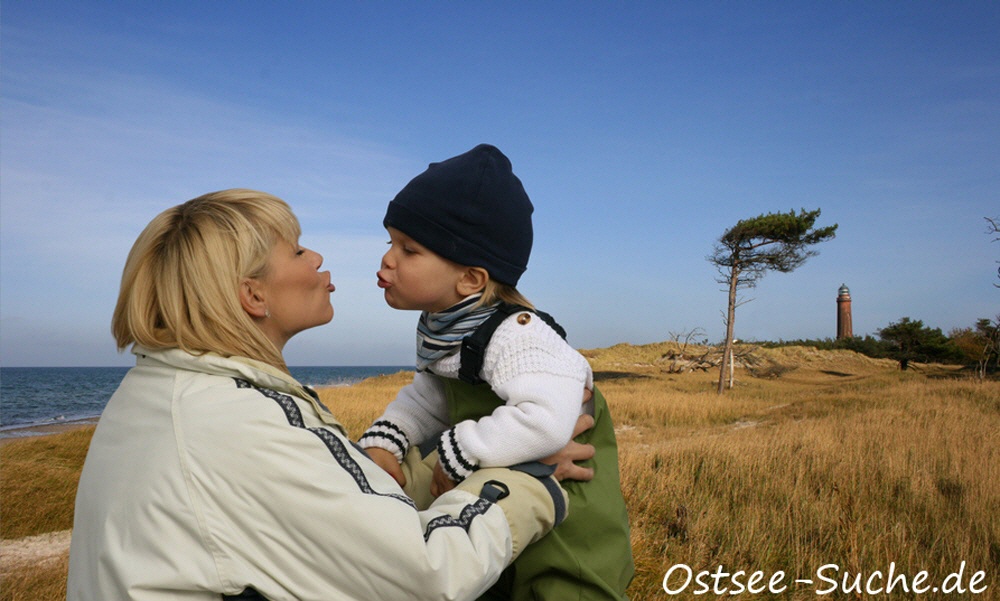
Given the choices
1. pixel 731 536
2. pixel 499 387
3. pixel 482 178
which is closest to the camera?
pixel 499 387

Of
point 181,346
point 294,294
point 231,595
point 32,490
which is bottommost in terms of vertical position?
point 32,490

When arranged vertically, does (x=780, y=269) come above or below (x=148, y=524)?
above

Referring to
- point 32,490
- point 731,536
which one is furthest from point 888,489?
point 32,490

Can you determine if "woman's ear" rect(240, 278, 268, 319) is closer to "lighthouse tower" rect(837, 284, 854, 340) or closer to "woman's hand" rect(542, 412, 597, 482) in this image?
"woman's hand" rect(542, 412, 597, 482)

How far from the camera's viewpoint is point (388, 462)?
6.86 feet

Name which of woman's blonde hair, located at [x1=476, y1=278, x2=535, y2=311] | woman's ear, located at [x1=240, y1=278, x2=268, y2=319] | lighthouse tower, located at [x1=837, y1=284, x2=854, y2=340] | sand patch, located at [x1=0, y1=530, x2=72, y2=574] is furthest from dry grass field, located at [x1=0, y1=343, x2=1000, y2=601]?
lighthouse tower, located at [x1=837, y1=284, x2=854, y2=340]

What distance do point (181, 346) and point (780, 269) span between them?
24593 mm

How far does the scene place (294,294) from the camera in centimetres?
170

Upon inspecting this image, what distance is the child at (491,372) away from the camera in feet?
5.70

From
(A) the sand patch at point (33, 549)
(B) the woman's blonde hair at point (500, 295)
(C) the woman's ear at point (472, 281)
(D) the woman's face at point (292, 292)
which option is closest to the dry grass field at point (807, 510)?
(A) the sand patch at point (33, 549)

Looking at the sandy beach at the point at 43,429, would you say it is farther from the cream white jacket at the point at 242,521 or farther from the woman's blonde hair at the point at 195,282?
the cream white jacket at the point at 242,521

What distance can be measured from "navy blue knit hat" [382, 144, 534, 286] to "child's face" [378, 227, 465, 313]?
0.04 m

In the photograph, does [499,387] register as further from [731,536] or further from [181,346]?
[731,536]

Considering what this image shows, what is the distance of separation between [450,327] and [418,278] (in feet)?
0.63
